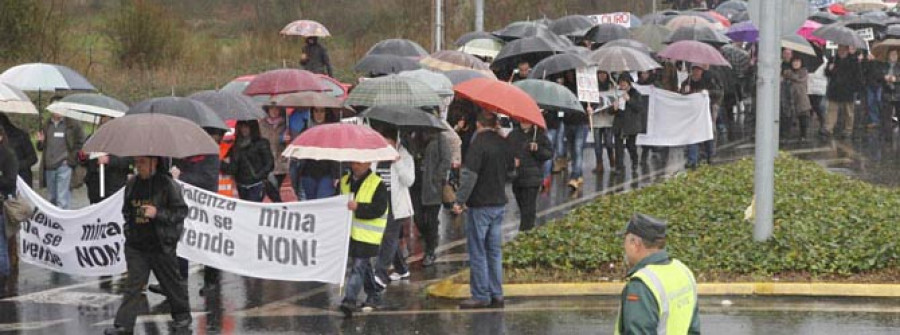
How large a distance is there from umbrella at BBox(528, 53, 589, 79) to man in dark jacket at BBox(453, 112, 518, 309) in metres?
7.84

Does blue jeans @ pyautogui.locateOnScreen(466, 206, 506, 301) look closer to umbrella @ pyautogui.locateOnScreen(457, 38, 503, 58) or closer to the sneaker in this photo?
the sneaker

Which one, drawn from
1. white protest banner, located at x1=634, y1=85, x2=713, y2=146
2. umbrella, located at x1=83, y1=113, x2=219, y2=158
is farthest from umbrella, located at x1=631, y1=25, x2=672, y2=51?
umbrella, located at x1=83, y1=113, x2=219, y2=158

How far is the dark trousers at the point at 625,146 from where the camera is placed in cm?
2230

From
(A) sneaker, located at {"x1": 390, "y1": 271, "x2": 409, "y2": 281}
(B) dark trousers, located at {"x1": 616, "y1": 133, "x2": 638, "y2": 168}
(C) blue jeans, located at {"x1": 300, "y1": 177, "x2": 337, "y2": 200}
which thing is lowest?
(A) sneaker, located at {"x1": 390, "y1": 271, "x2": 409, "y2": 281}

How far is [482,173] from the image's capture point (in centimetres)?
1270

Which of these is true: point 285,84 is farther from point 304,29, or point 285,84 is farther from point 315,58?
point 315,58

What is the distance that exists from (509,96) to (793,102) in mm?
13799

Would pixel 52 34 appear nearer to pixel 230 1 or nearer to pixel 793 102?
pixel 793 102

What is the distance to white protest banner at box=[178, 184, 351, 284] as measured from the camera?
12875mm

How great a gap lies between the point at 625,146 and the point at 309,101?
7234 mm

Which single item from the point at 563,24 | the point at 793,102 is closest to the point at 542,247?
the point at 793,102

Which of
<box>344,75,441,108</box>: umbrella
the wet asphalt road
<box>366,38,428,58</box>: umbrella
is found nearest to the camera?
the wet asphalt road

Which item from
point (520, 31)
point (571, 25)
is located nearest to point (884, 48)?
point (571, 25)

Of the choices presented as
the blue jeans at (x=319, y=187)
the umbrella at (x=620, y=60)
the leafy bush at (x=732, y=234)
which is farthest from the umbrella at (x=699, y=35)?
the blue jeans at (x=319, y=187)
